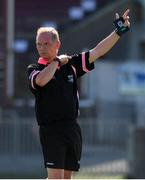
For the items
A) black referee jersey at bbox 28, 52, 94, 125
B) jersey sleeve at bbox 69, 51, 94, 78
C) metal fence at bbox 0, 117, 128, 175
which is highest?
jersey sleeve at bbox 69, 51, 94, 78

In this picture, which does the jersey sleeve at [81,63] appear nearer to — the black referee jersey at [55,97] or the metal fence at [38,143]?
the black referee jersey at [55,97]

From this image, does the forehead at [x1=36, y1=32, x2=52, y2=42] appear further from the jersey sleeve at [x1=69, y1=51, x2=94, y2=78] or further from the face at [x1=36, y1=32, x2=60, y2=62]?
the jersey sleeve at [x1=69, y1=51, x2=94, y2=78]

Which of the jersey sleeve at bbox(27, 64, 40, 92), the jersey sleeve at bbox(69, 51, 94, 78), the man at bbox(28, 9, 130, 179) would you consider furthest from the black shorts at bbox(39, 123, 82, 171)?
the jersey sleeve at bbox(69, 51, 94, 78)

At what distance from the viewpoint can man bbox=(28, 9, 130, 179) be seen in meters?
6.66

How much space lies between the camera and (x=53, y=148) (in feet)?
22.0

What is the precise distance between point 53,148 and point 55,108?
326 millimetres

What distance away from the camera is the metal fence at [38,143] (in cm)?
1562

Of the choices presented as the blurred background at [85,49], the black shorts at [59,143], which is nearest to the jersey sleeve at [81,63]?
the black shorts at [59,143]

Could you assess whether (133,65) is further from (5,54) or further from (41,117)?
(41,117)

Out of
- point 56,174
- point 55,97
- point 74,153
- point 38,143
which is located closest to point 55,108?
point 55,97

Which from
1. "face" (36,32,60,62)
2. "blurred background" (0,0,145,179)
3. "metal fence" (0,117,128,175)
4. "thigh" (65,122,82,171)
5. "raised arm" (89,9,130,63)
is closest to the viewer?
"face" (36,32,60,62)

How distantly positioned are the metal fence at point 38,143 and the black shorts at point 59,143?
8715 millimetres

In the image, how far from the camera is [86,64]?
23.1ft

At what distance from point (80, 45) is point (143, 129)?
8.57 m
